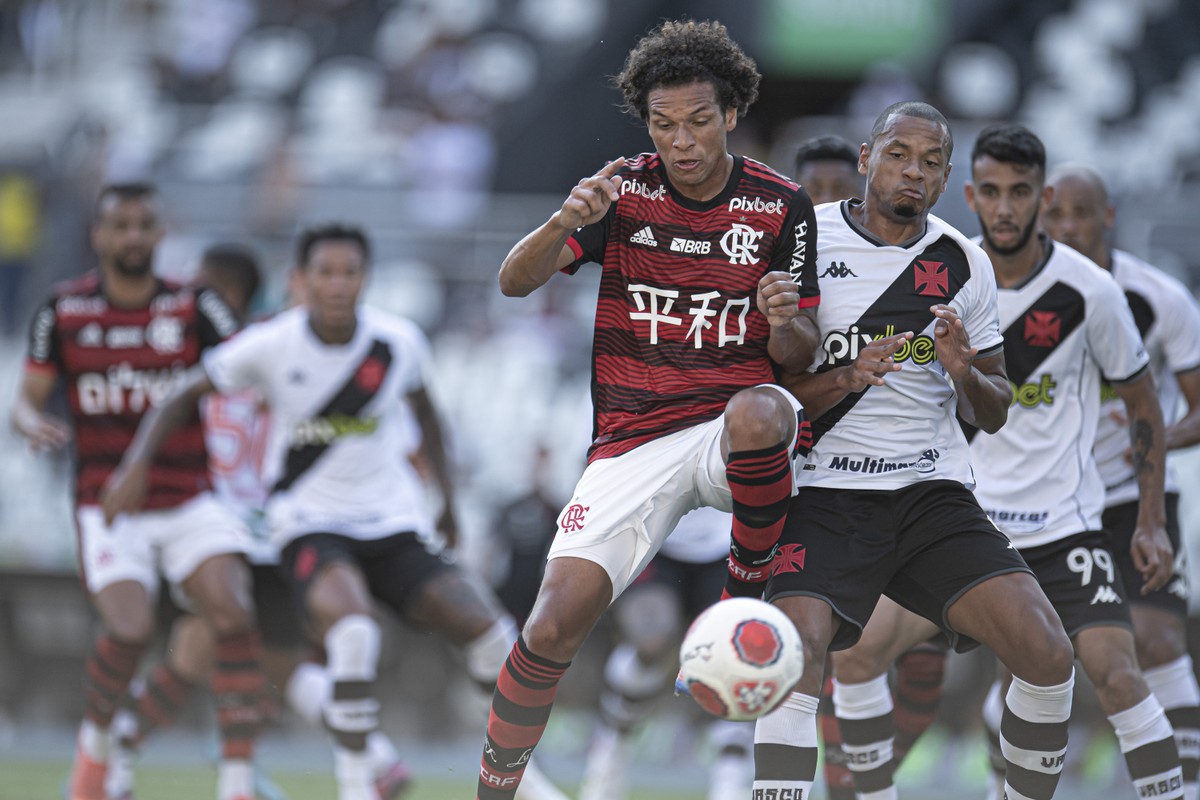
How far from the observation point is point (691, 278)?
213 inches

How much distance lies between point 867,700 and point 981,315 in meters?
1.70

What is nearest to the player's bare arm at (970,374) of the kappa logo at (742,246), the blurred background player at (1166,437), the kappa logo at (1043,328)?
the kappa logo at (742,246)

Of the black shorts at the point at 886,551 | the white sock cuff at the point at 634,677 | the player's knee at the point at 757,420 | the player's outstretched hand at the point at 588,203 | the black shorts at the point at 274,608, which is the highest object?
the player's outstretched hand at the point at 588,203

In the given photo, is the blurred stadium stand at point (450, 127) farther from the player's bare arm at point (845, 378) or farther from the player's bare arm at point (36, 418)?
the player's bare arm at point (845, 378)

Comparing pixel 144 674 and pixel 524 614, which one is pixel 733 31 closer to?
pixel 524 614

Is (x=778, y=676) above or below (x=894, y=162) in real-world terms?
below

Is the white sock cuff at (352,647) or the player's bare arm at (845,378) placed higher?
the player's bare arm at (845,378)

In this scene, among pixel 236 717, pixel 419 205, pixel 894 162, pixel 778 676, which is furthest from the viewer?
pixel 419 205

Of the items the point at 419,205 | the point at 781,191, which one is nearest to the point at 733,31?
the point at 419,205

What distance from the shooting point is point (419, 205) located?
50.0 ft

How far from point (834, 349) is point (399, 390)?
3.34 meters

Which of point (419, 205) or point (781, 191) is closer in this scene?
point (781, 191)

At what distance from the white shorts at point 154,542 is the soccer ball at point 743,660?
3.98 meters

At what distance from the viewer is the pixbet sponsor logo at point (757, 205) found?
17.9 ft
